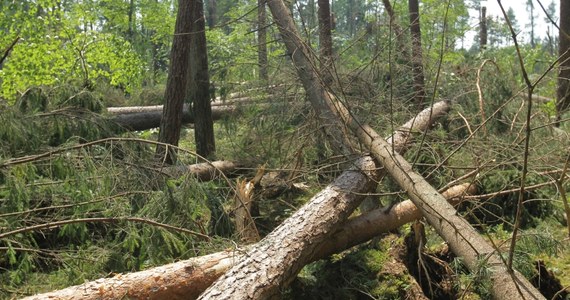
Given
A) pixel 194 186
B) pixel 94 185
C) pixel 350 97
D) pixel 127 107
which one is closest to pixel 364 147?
pixel 350 97

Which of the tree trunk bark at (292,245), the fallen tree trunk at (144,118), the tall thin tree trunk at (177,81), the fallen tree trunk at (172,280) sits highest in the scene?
the tall thin tree trunk at (177,81)

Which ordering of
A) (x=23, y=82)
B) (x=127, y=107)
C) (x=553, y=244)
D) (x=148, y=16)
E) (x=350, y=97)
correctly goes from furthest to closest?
(x=148, y=16), (x=23, y=82), (x=127, y=107), (x=350, y=97), (x=553, y=244)

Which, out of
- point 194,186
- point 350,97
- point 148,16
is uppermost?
point 148,16

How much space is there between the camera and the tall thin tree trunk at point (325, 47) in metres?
5.49

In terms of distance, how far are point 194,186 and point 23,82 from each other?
323 inches

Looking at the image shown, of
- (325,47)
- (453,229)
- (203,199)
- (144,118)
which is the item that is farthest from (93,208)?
(144,118)

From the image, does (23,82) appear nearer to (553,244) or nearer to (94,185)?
(94,185)

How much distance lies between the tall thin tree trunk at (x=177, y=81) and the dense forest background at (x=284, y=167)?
0.02 m

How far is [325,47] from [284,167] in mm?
1451

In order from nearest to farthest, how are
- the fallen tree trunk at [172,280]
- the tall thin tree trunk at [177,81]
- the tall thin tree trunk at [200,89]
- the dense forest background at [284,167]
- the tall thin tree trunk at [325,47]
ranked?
1. the fallen tree trunk at [172,280]
2. the dense forest background at [284,167]
3. the tall thin tree trunk at [325,47]
4. the tall thin tree trunk at [177,81]
5. the tall thin tree trunk at [200,89]

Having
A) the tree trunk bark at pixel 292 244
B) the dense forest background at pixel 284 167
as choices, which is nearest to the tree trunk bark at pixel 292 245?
the tree trunk bark at pixel 292 244

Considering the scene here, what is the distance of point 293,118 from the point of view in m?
6.40

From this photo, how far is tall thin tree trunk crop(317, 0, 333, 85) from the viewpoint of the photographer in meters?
5.49

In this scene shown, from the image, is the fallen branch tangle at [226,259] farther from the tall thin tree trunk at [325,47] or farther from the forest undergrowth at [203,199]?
the tall thin tree trunk at [325,47]
